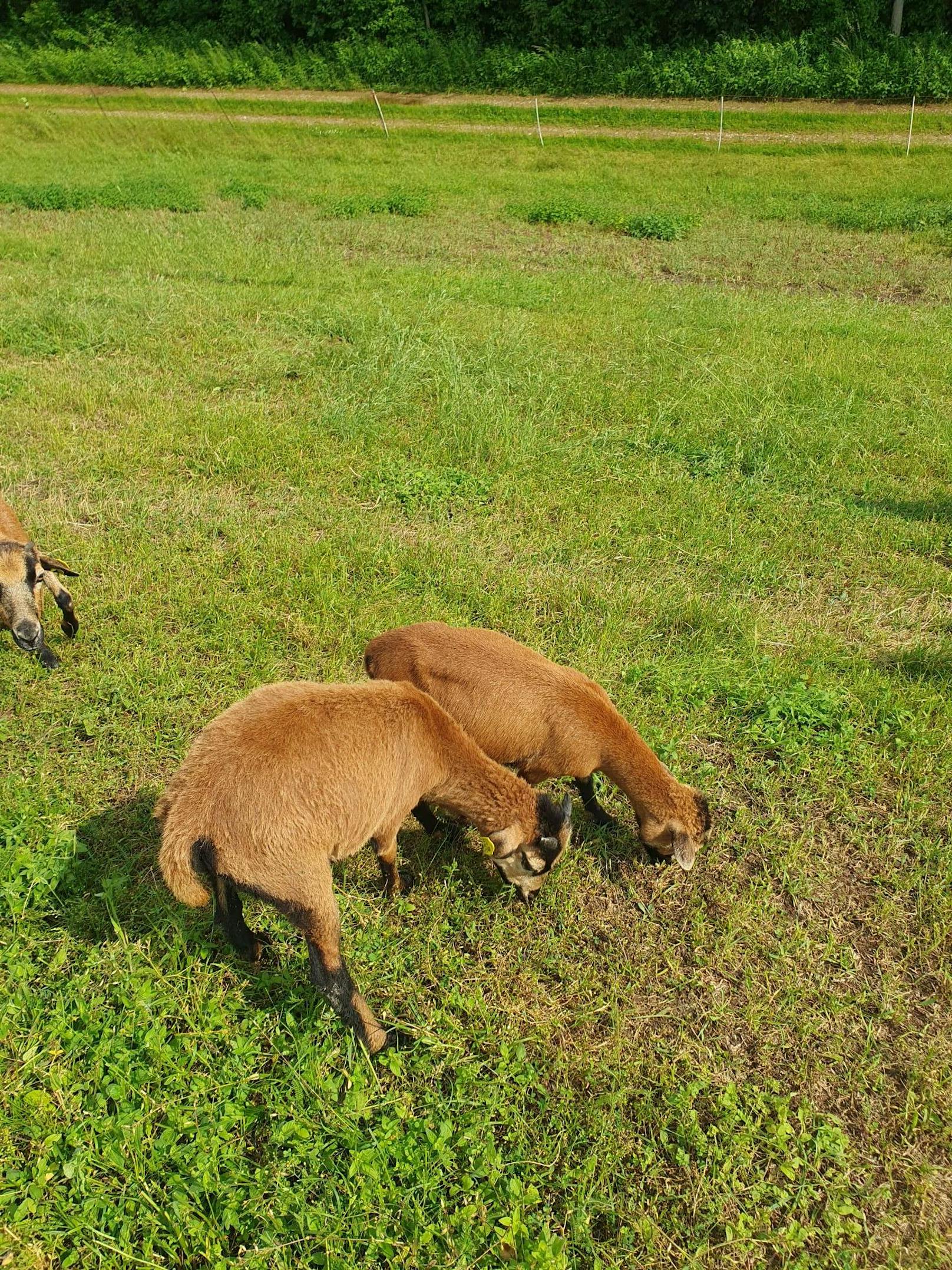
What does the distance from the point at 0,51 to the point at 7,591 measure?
148ft

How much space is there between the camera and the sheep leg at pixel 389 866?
13.7 feet

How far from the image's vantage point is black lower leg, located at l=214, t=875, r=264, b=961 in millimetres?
3746

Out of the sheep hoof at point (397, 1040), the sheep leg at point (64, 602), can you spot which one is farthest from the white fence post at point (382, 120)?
the sheep hoof at point (397, 1040)

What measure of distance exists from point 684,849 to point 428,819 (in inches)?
52.1

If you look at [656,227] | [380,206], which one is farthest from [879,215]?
[380,206]

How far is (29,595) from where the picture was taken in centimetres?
572

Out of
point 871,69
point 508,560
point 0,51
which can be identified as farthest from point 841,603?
point 0,51

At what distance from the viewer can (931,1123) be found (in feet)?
11.7

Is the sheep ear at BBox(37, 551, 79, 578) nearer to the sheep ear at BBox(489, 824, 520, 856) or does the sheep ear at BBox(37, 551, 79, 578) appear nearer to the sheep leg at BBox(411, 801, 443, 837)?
the sheep leg at BBox(411, 801, 443, 837)

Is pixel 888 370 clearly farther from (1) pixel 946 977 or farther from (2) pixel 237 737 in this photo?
(2) pixel 237 737

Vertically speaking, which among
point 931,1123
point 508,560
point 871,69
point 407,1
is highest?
point 407,1

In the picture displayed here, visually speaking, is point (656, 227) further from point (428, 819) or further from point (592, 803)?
point (428, 819)

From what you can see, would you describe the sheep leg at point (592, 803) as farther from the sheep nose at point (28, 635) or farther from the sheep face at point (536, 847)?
the sheep nose at point (28, 635)

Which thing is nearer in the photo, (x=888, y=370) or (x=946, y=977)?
(x=946, y=977)
